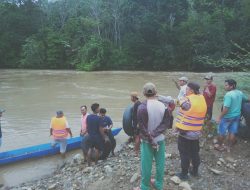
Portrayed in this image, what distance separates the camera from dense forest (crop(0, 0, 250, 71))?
35.5 m

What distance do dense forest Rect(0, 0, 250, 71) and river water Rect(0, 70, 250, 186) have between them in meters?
9.27

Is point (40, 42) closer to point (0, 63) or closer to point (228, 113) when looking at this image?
point (0, 63)

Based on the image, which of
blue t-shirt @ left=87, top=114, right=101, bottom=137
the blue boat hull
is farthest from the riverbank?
the blue boat hull

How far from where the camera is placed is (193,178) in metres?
5.75

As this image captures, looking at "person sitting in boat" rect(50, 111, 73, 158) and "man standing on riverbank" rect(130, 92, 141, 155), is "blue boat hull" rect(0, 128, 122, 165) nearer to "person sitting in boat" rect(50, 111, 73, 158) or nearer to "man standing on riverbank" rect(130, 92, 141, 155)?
"person sitting in boat" rect(50, 111, 73, 158)

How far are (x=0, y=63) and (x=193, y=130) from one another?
40.3m

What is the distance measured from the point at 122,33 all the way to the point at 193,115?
3620 centimetres

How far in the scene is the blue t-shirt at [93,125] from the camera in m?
7.35

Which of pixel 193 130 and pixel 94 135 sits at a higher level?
A: pixel 193 130

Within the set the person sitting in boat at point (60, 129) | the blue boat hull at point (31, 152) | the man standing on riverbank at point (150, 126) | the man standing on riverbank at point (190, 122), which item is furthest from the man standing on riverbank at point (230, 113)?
the blue boat hull at point (31, 152)

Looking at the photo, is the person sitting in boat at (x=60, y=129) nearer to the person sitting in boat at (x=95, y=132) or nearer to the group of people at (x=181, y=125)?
the person sitting in boat at (x=95, y=132)

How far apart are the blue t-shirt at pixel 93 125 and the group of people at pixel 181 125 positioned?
36.1 inches

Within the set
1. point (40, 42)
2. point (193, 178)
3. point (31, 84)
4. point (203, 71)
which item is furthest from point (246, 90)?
point (40, 42)

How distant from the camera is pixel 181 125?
17.8 ft
